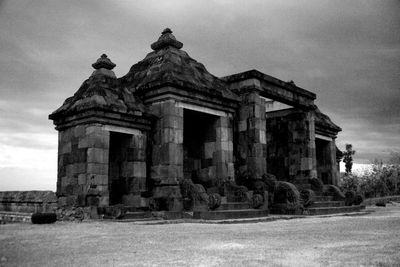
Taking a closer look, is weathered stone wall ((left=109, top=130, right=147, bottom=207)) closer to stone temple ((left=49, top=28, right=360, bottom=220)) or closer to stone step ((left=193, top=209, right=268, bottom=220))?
stone temple ((left=49, top=28, right=360, bottom=220))

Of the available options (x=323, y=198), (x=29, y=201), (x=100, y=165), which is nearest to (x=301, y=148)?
(x=323, y=198)

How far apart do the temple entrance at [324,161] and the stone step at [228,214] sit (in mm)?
12998

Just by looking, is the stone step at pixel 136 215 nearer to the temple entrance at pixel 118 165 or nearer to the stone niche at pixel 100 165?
the stone niche at pixel 100 165

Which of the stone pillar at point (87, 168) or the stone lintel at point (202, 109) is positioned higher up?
the stone lintel at point (202, 109)

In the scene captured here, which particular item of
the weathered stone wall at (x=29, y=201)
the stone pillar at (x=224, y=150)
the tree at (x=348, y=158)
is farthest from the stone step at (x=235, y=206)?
the tree at (x=348, y=158)

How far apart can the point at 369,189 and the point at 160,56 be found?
2935cm

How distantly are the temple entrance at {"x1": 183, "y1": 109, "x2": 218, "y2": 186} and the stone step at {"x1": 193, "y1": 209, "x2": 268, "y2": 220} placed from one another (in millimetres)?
2948

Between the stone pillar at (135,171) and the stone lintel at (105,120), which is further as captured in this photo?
the stone pillar at (135,171)

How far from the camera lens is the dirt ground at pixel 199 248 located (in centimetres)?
594

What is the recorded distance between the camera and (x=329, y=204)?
18969 millimetres

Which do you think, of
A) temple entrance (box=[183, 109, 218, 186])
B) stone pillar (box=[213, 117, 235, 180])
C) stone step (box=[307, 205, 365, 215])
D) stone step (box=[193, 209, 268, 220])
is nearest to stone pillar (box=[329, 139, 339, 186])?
Answer: stone step (box=[307, 205, 365, 215])

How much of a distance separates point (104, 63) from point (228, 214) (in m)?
7.21

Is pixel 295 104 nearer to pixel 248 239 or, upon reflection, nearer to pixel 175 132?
pixel 175 132

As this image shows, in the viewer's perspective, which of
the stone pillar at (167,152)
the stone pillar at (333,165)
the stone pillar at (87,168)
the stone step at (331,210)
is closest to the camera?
the stone pillar at (87,168)
